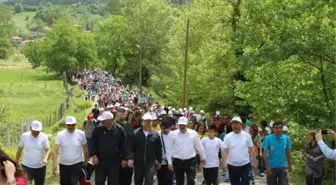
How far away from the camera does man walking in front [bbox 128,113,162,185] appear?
11.5 metres

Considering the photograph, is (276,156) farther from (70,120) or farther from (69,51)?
(69,51)

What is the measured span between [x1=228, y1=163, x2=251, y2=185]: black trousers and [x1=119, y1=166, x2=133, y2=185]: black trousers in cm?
203

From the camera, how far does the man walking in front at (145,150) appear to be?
11.5m

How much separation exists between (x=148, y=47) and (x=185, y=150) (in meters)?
61.0

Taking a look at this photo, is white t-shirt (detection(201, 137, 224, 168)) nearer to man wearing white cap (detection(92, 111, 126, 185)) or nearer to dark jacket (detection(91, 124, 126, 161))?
man wearing white cap (detection(92, 111, 126, 185))

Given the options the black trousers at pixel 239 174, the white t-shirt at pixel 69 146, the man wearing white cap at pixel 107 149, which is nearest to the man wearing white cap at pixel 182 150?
the black trousers at pixel 239 174

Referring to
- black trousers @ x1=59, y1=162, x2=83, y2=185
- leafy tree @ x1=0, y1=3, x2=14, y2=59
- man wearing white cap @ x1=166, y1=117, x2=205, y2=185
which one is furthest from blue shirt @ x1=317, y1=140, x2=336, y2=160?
leafy tree @ x1=0, y1=3, x2=14, y2=59

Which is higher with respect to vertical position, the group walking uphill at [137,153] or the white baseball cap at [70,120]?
the white baseball cap at [70,120]

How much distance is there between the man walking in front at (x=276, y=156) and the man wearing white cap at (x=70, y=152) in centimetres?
350

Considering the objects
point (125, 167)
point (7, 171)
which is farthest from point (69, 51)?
point (7, 171)

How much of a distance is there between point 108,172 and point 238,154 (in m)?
2.50

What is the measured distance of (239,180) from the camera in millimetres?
11438

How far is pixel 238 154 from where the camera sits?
11305mm

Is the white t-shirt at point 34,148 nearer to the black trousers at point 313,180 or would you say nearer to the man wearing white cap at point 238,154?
the man wearing white cap at point 238,154
